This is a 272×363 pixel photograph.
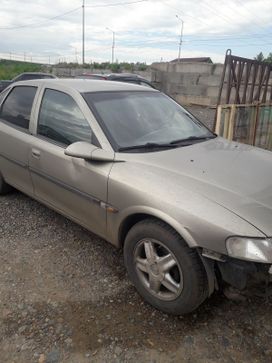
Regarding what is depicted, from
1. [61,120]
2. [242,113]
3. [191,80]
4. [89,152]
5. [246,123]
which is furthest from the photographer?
[191,80]

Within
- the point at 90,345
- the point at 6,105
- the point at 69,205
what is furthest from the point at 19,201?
the point at 90,345

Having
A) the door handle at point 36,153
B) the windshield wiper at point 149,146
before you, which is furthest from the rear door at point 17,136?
the windshield wiper at point 149,146

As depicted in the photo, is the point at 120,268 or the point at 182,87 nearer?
the point at 120,268

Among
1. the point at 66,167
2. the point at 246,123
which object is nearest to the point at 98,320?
the point at 66,167

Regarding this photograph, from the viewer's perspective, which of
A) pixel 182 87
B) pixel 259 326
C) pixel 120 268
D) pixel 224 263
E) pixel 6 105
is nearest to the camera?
pixel 224 263

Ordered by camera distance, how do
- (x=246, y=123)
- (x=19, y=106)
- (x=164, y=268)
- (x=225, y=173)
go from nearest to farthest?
(x=164, y=268), (x=225, y=173), (x=19, y=106), (x=246, y=123)

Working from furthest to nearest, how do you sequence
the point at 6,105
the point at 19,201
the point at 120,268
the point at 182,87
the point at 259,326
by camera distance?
the point at 182,87 → the point at 19,201 → the point at 6,105 → the point at 120,268 → the point at 259,326

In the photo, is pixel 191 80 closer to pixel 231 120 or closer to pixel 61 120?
pixel 231 120

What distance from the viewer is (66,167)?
3.05m

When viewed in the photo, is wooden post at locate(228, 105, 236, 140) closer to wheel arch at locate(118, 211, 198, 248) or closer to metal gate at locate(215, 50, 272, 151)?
metal gate at locate(215, 50, 272, 151)

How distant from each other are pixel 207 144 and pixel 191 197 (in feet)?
3.52

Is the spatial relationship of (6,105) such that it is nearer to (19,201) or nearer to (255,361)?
(19,201)

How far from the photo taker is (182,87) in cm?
1609

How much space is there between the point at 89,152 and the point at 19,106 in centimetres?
161
